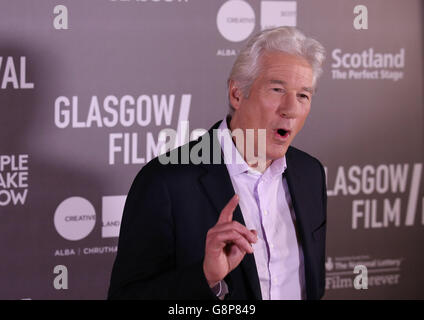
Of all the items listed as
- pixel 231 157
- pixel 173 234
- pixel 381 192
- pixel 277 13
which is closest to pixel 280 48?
pixel 231 157

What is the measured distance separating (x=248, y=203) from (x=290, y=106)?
32 centimetres

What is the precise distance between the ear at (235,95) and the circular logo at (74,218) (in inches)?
41.5

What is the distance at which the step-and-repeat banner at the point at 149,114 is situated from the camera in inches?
114

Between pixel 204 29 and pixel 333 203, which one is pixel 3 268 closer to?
pixel 204 29

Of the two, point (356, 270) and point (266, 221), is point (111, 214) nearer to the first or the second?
point (266, 221)

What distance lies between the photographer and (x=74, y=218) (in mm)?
3023

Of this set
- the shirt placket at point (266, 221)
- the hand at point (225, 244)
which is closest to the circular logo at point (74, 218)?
the shirt placket at point (266, 221)

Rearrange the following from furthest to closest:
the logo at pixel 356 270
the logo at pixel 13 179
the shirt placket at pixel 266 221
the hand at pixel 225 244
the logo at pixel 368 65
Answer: the logo at pixel 356 270, the logo at pixel 368 65, the logo at pixel 13 179, the shirt placket at pixel 266 221, the hand at pixel 225 244

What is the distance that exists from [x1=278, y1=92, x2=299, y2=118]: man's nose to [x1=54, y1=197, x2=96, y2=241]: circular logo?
1.20 meters

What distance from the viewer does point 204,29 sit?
316 centimetres

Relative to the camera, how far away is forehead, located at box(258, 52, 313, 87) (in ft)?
6.93

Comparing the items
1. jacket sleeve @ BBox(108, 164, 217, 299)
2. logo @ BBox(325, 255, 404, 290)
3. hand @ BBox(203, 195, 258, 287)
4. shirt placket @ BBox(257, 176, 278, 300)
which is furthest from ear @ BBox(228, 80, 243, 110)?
logo @ BBox(325, 255, 404, 290)

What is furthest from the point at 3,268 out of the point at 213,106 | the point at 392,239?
the point at 392,239

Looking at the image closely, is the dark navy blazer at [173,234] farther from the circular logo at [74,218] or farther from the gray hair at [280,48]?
the circular logo at [74,218]
